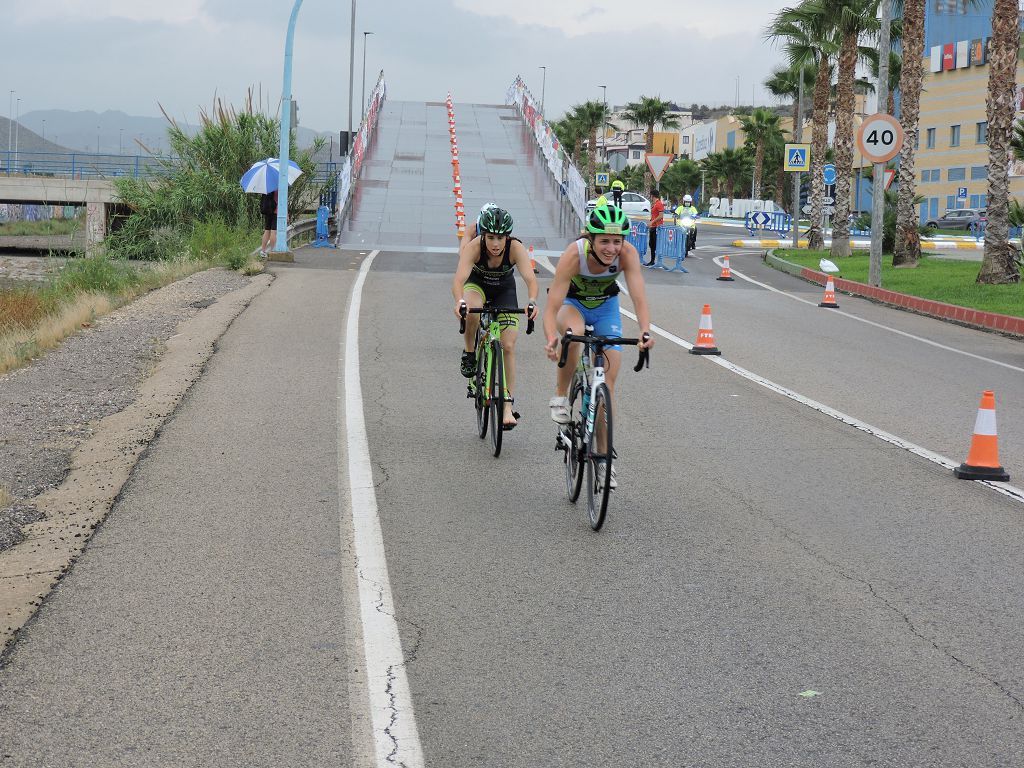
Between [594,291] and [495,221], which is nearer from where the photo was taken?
[594,291]

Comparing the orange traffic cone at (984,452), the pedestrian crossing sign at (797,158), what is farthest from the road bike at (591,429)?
the pedestrian crossing sign at (797,158)

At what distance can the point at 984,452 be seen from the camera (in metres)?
8.89

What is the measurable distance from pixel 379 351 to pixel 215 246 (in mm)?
15017

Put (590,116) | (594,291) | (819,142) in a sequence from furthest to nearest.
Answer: (590,116) < (819,142) < (594,291)

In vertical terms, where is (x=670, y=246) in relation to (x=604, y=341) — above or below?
above

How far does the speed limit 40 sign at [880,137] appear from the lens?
24766 mm

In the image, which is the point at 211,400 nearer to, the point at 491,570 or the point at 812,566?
the point at 491,570

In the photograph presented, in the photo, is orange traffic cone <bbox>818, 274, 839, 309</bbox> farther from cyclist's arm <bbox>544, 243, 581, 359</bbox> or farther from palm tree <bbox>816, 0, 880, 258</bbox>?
cyclist's arm <bbox>544, 243, 581, 359</bbox>

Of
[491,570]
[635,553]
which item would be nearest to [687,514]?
[635,553]

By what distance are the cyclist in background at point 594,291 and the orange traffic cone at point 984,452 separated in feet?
8.55

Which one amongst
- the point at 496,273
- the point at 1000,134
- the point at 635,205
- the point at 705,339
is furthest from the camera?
the point at 635,205

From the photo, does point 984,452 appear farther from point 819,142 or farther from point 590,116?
point 590,116

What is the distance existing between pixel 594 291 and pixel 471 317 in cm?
234

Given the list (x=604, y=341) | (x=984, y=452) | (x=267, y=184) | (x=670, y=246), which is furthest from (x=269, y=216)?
(x=604, y=341)
